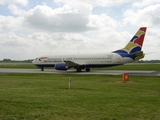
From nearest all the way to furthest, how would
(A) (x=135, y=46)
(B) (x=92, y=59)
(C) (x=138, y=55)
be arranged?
(C) (x=138, y=55), (A) (x=135, y=46), (B) (x=92, y=59)

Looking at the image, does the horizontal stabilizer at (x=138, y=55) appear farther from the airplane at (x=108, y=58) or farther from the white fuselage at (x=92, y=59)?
the white fuselage at (x=92, y=59)

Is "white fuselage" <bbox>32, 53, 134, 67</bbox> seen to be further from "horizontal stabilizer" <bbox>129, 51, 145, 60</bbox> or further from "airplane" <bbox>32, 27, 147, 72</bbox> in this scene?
"horizontal stabilizer" <bbox>129, 51, 145, 60</bbox>

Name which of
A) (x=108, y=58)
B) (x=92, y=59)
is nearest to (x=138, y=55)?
(x=108, y=58)

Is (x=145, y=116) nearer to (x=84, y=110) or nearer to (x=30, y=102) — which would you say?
(x=84, y=110)

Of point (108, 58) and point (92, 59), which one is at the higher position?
point (108, 58)

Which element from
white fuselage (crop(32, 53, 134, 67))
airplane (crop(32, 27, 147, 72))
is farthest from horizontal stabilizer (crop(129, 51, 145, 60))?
white fuselage (crop(32, 53, 134, 67))

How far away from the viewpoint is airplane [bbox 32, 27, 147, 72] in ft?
125

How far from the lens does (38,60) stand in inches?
1933

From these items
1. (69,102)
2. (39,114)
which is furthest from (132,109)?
(39,114)

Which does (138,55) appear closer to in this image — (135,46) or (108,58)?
(135,46)

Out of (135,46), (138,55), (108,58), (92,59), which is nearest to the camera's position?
(138,55)

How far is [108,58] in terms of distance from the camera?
4053cm

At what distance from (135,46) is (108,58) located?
5261 mm

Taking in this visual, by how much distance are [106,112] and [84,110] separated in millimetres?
909
